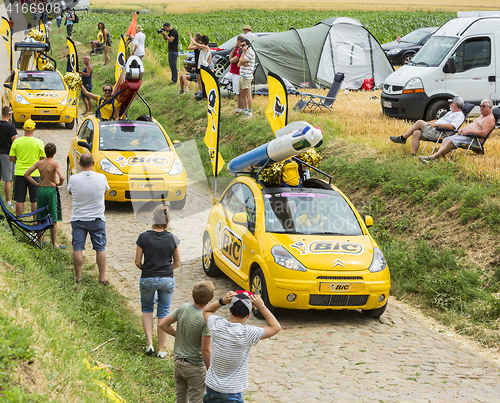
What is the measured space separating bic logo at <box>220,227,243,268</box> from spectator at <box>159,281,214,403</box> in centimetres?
338

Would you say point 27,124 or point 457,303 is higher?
point 27,124

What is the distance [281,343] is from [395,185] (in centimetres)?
551

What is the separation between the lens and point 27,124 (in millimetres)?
10492

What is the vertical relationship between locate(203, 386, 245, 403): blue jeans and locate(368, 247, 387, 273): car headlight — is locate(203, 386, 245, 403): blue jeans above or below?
above

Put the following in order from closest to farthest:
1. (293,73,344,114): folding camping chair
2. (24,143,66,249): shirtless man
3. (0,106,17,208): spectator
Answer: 1. (24,143,66,249): shirtless man
2. (0,106,17,208): spectator
3. (293,73,344,114): folding camping chair

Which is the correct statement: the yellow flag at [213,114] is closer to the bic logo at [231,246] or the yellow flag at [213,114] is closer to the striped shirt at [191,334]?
the bic logo at [231,246]

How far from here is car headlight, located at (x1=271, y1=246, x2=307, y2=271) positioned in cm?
748

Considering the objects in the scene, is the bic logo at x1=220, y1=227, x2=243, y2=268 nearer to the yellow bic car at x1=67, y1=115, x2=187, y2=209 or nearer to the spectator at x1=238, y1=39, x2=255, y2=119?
the yellow bic car at x1=67, y1=115, x2=187, y2=209

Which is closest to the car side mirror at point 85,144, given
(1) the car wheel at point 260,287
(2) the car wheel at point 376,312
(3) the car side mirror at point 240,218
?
(3) the car side mirror at point 240,218

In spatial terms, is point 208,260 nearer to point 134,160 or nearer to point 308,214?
point 308,214

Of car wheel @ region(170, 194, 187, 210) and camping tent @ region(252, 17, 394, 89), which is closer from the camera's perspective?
car wheel @ region(170, 194, 187, 210)

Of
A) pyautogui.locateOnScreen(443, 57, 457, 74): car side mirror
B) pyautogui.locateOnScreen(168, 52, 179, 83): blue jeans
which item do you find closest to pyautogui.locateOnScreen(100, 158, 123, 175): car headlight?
pyautogui.locateOnScreen(443, 57, 457, 74): car side mirror

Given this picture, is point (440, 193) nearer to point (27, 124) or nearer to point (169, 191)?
point (169, 191)

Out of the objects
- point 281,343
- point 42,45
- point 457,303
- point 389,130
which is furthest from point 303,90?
point 281,343
